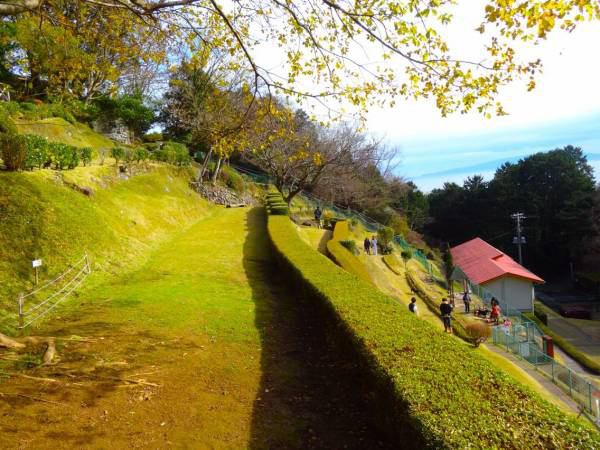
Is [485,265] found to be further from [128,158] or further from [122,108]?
[122,108]

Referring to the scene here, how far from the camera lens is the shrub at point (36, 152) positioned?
607 inches

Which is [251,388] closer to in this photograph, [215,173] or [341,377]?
[341,377]

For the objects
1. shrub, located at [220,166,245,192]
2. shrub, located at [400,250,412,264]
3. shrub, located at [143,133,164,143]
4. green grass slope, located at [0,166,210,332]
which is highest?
shrub, located at [143,133,164,143]

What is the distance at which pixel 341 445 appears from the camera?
5.83 meters

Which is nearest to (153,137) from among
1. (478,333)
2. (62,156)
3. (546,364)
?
(62,156)

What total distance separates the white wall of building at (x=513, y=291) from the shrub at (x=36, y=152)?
2920 cm

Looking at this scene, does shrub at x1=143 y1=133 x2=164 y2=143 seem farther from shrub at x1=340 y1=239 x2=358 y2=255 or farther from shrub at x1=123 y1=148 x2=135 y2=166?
shrub at x1=340 y1=239 x2=358 y2=255

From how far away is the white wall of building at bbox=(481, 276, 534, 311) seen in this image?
109 feet

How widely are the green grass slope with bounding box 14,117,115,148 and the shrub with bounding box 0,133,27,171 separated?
24.2 ft

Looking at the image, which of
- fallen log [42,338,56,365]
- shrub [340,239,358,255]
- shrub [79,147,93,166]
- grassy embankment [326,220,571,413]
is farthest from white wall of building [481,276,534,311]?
fallen log [42,338,56,365]

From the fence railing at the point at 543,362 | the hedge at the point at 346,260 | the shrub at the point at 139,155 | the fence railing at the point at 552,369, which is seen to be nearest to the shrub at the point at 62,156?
the shrub at the point at 139,155

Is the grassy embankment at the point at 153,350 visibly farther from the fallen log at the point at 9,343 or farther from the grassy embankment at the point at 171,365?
the fallen log at the point at 9,343

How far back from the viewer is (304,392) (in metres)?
7.30

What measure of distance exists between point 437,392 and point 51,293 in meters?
9.46
